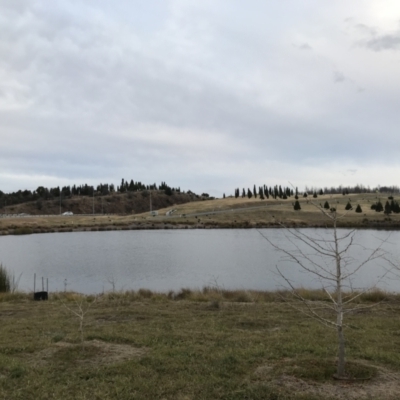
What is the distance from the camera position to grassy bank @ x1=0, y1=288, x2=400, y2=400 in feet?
19.6

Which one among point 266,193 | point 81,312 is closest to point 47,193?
point 266,193

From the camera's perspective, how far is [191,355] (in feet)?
25.0

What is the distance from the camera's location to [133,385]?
242 inches

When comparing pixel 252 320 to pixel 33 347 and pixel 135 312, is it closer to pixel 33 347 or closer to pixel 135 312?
pixel 135 312

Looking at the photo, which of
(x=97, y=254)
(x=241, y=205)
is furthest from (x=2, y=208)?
(x=97, y=254)

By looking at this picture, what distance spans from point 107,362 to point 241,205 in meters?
105

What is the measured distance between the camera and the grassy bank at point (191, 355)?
236 inches

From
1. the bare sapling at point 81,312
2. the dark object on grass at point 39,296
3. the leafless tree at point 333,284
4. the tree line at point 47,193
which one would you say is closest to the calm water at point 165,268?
the leafless tree at point 333,284

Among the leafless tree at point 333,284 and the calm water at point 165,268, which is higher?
the leafless tree at point 333,284

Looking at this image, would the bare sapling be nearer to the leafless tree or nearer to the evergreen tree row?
the leafless tree

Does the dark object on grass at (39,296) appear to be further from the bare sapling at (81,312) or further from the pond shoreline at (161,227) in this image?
the pond shoreline at (161,227)

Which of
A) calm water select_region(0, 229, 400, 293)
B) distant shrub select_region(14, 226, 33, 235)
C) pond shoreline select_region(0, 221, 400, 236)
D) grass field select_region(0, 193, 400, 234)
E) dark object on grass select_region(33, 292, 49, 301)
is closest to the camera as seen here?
dark object on grass select_region(33, 292, 49, 301)

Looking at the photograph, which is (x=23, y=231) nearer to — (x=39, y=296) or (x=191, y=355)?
(x=39, y=296)

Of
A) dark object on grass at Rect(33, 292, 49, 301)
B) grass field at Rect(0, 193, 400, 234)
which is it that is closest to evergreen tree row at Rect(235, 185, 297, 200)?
grass field at Rect(0, 193, 400, 234)
